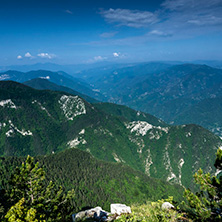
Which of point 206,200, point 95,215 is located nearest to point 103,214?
point 95,215

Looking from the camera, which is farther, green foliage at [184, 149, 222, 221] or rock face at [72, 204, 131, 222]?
rock face at [72, 204, 131, 222]

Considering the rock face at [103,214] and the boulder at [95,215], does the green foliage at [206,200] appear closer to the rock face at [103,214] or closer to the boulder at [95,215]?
the rock face at [103,214]

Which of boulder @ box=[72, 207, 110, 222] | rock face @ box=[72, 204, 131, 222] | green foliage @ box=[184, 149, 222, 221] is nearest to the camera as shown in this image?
green foliage @ box=[184, 149, 222, 221]

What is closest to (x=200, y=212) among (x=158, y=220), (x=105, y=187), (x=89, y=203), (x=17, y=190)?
(x=158, y=220)

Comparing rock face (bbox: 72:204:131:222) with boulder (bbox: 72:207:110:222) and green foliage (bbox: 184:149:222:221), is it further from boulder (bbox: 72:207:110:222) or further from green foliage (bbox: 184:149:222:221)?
green foliage (bbox: 184:149:222:221)

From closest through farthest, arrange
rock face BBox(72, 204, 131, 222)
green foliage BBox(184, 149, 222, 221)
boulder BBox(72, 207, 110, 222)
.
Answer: green foliage BBox(184, 149, 222, 221) → rock face BBox(72, 204, 131, 222) → boulder BBox(72, 207, 110, 222)

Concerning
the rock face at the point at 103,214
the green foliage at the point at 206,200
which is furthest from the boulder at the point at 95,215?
the green foliage at the point at 206,200

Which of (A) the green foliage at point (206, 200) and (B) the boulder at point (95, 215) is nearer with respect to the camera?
(A) the green foliage at point (206, 200)

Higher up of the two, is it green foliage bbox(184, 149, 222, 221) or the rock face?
green foliage bbox(184, 149, 222, 221)

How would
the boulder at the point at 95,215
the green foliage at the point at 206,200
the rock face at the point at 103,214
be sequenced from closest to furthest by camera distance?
the green foliage at the point at 206,200, the rock face at the point at 103,214, the boulder at the point at 95,215

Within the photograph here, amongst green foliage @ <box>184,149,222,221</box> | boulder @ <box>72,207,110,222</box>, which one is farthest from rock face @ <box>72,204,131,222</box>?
green foliage @ <box>184,149,222,221</box>

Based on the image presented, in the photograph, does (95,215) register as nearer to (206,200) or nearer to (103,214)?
(103,214)

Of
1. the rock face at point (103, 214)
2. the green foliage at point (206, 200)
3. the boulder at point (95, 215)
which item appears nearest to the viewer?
the green foliage at point (206, 200)

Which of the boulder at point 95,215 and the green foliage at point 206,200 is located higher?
the green foliage at point 206,200
